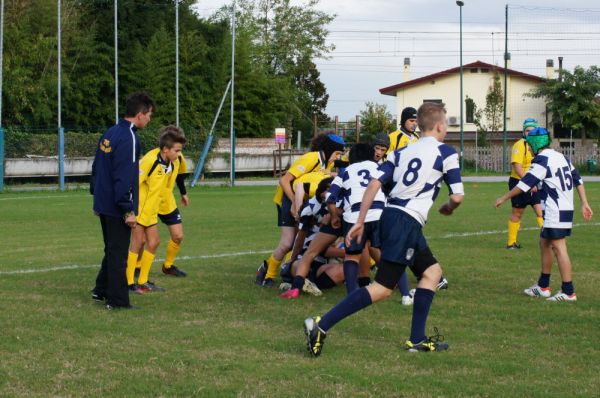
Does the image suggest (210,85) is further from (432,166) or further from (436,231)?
(432,166)

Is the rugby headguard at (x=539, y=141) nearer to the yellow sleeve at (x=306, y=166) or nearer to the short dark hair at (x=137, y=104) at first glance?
the yellow sleeve at (x=306, y=166)

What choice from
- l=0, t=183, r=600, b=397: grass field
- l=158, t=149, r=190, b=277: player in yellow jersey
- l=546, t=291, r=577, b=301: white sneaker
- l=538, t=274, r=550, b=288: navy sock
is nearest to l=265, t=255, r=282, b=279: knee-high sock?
l=0, t=183, r=600, b=397: grass field

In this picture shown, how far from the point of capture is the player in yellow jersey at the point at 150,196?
9.84 meters

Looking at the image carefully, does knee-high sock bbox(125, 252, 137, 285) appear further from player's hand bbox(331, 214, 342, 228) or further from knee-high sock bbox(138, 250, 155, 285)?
player's hand bbox(331, 214, 342, 228)

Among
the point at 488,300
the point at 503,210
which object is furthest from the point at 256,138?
the point at 488,300

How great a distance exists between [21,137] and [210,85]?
19.1m

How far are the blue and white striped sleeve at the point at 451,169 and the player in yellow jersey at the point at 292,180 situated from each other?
10.2 ft

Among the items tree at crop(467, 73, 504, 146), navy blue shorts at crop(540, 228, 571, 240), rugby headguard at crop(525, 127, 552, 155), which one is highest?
tree at crop(467, 73, 504, 146)

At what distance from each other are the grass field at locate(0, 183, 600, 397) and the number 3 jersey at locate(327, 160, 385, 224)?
2.98 feet

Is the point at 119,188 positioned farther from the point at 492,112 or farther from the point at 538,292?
the point at 492,112

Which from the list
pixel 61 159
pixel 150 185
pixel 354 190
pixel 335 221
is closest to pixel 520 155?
pixel 335 221

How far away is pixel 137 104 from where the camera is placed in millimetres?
8695

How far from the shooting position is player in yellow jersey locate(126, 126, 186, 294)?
388 inches

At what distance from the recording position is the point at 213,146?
4122cm
